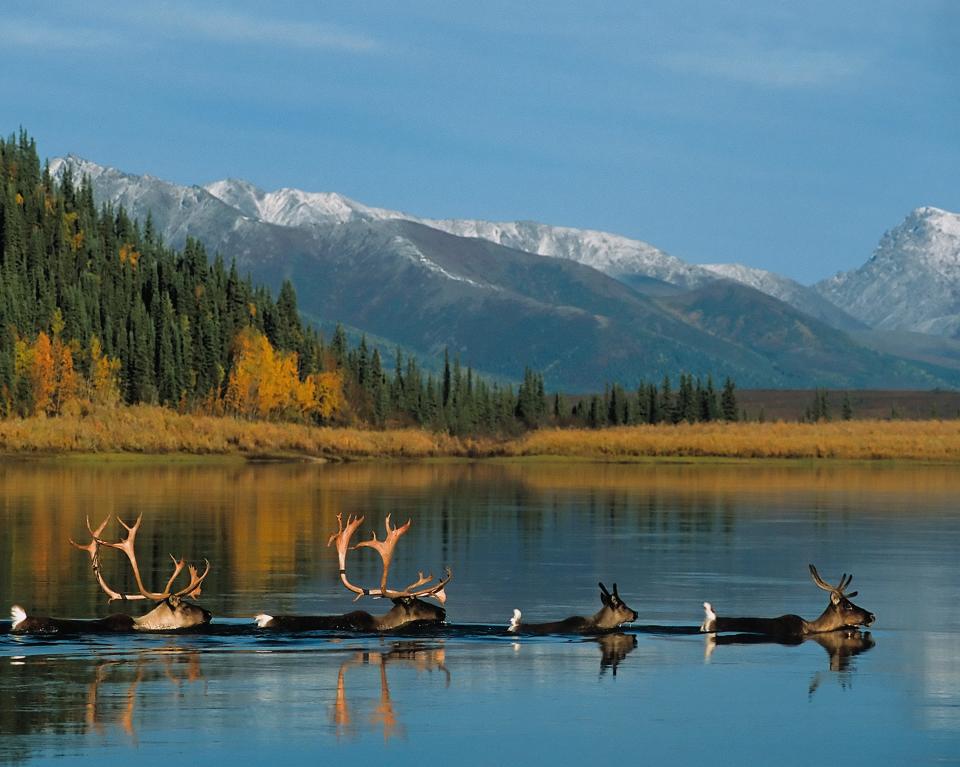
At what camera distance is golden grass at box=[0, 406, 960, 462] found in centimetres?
13012

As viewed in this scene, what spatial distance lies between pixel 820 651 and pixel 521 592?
11.0m

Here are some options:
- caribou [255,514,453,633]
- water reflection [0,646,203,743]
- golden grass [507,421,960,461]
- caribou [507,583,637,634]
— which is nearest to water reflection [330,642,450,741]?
caribou [255,514,453,633]

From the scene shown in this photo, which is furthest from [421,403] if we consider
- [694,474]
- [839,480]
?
[839,480]

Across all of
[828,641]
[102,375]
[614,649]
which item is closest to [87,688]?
[614,649]

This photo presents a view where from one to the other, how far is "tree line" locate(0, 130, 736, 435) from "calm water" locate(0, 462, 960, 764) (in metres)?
95.6

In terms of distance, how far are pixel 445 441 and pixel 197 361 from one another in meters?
37.8

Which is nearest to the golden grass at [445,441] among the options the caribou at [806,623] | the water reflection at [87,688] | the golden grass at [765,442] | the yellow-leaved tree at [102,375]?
the golden grass at [765,442]

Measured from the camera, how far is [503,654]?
1196 inches

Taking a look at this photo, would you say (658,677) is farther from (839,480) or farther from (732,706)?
(839,480)

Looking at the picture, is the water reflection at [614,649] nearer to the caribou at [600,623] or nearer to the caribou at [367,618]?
the caribou at [600,623]

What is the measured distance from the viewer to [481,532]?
59.2m

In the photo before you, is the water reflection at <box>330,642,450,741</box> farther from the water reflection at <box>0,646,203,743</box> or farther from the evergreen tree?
the evergreen tree

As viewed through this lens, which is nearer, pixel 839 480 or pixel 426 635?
pixel 426 635

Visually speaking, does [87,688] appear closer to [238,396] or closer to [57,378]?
[57,378]
